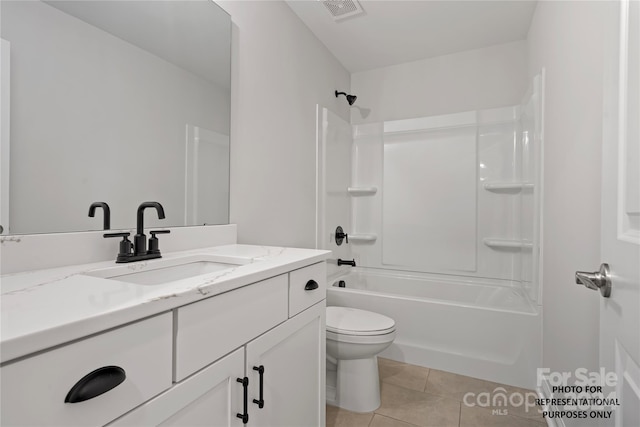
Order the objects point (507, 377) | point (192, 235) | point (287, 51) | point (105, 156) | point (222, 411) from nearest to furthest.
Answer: point (222, 411), point (105, 156), point (192, 235), point (507, 377), point (287, 51)

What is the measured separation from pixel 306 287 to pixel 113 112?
925mm

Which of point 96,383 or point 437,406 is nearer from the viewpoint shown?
point 96,383

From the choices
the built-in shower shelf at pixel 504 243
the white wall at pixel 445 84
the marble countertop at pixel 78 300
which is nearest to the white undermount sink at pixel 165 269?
the marble countertop at pixel 78 300

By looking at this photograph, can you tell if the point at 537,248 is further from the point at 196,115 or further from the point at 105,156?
the point at 105,156

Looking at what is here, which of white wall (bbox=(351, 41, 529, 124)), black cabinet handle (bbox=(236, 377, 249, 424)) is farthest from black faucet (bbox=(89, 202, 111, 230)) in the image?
white wall (bbox=(351, 41, 529, 124))

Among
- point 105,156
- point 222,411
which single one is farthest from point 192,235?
point 222,411

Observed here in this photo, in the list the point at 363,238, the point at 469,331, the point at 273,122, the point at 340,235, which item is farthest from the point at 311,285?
the point at 363,238

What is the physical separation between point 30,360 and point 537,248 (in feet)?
7.70

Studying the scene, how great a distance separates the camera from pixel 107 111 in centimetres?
104

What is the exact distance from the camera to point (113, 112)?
3.48ft

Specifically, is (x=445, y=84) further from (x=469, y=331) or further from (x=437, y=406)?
(x=437, y=406)

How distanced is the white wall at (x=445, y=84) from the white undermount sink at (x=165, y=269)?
93.7 inches

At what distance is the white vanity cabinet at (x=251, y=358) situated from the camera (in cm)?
66

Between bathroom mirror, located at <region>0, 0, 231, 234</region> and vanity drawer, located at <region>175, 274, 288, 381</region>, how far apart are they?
577mm
